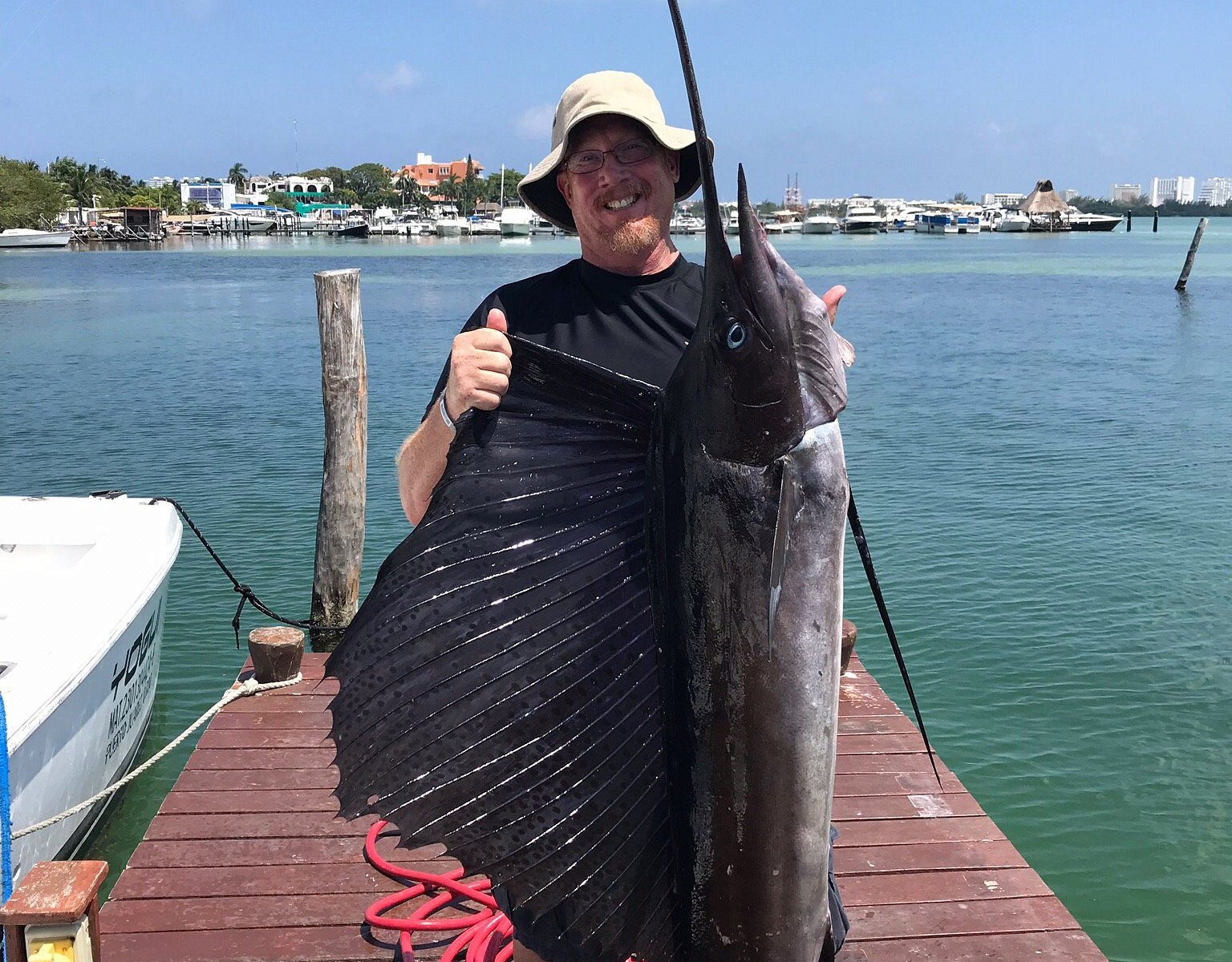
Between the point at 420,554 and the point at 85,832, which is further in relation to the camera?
the point at 85,832

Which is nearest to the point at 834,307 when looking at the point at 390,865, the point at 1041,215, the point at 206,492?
the point at 390,865

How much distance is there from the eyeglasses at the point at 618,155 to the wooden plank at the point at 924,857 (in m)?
2.24

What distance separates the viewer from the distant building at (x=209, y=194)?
4867 inches

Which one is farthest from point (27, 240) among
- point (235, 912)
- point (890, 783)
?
point (890, 783)

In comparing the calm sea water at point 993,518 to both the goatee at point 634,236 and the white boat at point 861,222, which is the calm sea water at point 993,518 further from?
the white boat at point 861,222

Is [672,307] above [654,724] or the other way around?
above

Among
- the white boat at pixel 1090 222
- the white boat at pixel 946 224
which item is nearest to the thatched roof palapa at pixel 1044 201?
the white boat at pixel 1090 222

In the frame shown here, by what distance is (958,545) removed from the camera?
9531 millimetres

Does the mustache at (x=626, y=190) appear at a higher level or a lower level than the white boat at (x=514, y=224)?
lower

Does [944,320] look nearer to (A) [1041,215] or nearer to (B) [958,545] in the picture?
(B) [958,545]

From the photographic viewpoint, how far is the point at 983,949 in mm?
3023

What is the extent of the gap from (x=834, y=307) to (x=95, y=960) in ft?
7.32

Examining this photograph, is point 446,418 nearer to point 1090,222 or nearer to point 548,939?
point 548,939

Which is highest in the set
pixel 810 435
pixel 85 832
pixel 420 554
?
pixel 810 435
